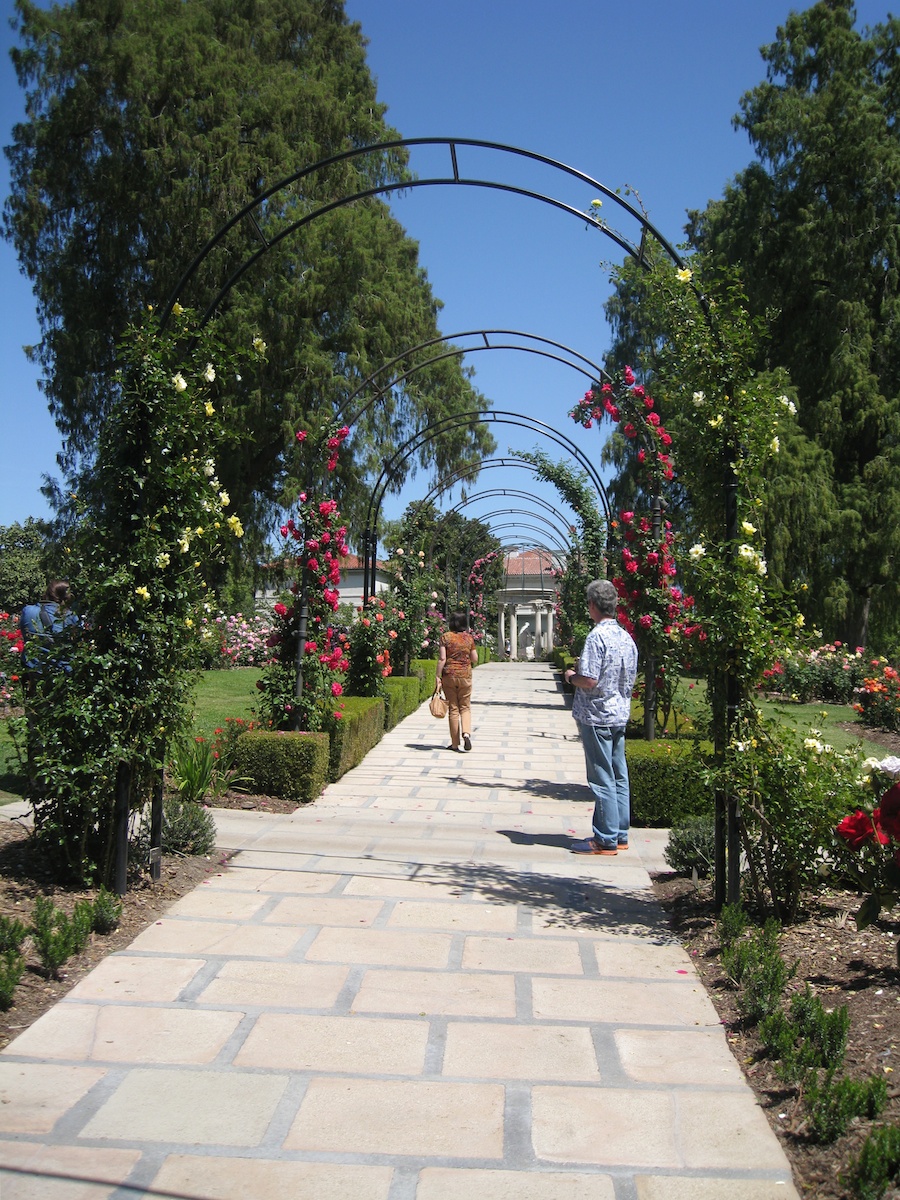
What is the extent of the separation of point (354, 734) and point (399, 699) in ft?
14.3

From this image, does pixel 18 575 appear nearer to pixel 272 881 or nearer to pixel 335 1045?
pixel 272 881

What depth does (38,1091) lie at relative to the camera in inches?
116

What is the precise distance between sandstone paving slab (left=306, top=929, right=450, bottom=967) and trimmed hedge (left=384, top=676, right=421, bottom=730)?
26.5 ft

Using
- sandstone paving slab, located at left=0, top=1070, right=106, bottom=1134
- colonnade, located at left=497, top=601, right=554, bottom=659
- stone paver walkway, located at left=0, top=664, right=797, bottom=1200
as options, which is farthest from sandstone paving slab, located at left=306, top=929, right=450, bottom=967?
colonnade, located at left=497, top=601, right=554, bottom=659

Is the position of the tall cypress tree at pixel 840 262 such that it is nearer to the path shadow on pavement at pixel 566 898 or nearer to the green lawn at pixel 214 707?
the green lawn at pixel 214 707

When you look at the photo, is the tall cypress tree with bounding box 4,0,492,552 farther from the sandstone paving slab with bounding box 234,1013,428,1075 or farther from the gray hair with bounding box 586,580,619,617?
the sandstone paving slab with bounding box 234,1013,428,1075

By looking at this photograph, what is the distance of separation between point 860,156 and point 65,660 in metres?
22.1

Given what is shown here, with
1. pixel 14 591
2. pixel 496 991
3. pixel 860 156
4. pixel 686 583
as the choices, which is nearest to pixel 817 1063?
pixel 496 991

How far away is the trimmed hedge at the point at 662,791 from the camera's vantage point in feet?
23.4

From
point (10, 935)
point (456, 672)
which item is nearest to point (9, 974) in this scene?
point (10, 935)

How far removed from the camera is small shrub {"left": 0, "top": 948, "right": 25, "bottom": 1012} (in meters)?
3.39

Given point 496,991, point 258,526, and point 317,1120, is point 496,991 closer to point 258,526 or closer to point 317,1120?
point 317,1120

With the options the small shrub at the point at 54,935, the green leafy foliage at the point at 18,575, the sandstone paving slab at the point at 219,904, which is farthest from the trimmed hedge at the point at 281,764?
the green leafy foliage at the point at 18,575

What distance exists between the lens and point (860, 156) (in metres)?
21.8
